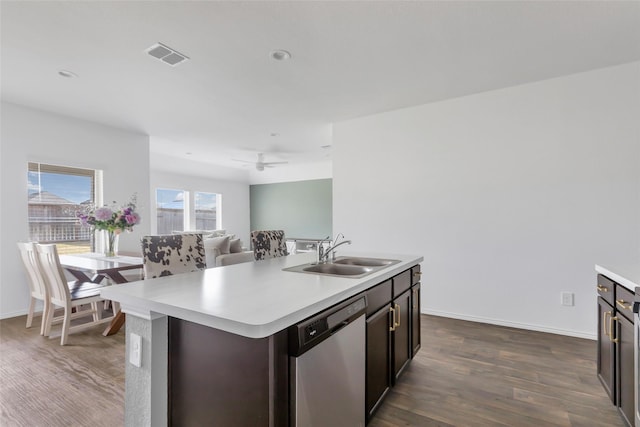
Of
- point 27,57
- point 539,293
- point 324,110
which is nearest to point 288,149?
point 324,110

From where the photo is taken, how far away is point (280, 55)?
8.82 ft

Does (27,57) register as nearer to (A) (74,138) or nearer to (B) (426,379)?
(A) (74,138)

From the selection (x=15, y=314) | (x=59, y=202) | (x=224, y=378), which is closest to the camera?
(x=224, y=378)

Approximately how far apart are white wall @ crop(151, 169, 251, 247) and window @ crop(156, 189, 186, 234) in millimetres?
196

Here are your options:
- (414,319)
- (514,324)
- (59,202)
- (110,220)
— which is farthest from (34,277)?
(514,324)

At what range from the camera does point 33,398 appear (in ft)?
6.77

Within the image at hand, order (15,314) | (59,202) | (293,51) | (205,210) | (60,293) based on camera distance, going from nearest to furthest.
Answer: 1. (293,51)
2. (60,293)
3. (15,314)
4. (59,202)
5. (205,210)

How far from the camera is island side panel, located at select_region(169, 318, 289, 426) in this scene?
1.04m

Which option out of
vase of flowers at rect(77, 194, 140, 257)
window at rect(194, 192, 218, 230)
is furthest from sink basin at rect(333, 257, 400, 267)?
window at rect(194, 192, 218, 230)

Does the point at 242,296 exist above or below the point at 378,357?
above

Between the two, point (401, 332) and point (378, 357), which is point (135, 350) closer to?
point (378, 357)

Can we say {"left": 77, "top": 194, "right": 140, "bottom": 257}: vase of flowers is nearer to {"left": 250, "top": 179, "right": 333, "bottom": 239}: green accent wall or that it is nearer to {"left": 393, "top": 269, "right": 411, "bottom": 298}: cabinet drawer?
{"left": 393, "top": 269, "right": 411, "bottom": 298}: cabinet drawer

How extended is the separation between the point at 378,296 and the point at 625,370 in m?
1.33

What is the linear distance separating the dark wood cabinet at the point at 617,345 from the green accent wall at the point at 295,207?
6.26 meters
